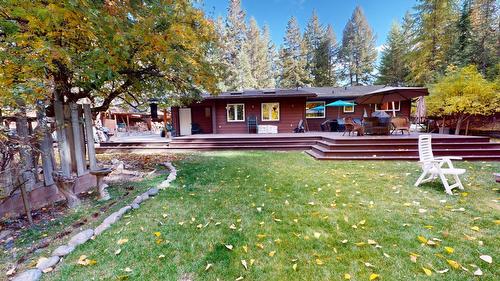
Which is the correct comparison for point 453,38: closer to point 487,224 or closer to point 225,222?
point 487,224

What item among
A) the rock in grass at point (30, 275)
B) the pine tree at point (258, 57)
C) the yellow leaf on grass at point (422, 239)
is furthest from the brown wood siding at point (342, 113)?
the pine tree at point (258, 57)

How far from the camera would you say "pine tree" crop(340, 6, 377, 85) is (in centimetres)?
3070

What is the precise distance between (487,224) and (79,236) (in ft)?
14.7

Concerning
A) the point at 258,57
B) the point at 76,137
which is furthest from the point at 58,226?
the point at 258,57

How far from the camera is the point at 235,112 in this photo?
14.0 metres

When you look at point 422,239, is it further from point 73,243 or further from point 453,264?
point 73,243

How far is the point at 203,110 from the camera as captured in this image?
14.6m

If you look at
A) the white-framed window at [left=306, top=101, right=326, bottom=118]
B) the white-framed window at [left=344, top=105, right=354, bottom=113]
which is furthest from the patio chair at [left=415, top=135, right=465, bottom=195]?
the white-framed window at [left=344, top=105, right=354, bottom=113]

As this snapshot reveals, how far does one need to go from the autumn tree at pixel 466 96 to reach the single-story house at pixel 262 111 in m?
2.04

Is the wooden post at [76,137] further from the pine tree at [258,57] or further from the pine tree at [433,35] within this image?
the pine tree at [258,57]

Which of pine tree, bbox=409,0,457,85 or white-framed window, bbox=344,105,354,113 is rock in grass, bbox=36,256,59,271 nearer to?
white-framed window, bbox=344,105,354,113

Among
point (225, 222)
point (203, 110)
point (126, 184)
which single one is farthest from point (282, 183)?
point (203, 110)

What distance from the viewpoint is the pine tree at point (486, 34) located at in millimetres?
16078

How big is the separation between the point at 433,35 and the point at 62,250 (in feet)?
84.0
